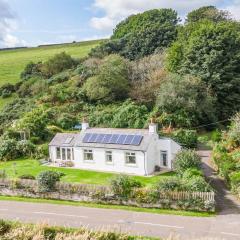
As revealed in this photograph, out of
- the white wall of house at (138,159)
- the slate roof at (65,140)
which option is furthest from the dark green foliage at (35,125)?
the white wall of house at (138,159)

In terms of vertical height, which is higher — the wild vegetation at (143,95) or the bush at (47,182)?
the wild vegetation at (143,95)

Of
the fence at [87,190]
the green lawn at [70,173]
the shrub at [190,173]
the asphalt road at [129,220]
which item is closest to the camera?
the asphalt road at [129,220]

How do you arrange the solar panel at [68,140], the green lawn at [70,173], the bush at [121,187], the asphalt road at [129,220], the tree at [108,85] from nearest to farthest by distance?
the asphalt road at [129,220] < the bush at [121,187] < the green lawn at [70,173] < the solar panel at [68,140] < the tree at [108,85]

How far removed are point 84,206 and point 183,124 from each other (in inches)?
1109

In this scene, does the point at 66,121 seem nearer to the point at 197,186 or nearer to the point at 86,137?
the point at 86,137

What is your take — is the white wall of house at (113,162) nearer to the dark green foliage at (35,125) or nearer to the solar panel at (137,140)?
the solar panel at (137,140)

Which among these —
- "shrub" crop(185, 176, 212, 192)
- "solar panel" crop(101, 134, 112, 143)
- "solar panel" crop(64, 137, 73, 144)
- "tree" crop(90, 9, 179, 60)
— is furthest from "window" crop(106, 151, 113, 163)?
"tree" crop(90, 9, 179, 60)

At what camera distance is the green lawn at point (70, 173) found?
3850cm

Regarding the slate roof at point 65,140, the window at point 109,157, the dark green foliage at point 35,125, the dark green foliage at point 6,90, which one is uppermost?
the dark green foliage at point 6,90

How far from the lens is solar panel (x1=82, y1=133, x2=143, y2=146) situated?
41.0m

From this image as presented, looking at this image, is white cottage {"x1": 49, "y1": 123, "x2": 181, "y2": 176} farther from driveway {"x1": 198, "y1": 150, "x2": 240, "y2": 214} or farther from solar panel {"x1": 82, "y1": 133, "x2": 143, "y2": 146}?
driveway {"x1": 198, "y1": 150, "x2": 240, "y2": 214}

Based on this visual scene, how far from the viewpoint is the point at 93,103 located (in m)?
67.6

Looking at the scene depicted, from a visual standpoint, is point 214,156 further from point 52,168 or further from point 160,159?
point 52,168

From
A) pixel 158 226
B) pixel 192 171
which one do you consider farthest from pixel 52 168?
pixel 158 226
